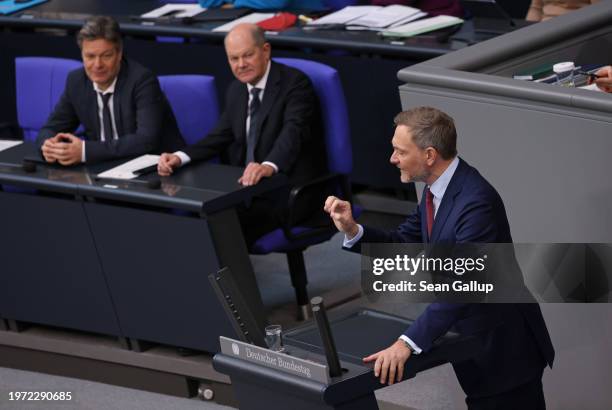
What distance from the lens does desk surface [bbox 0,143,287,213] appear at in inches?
180

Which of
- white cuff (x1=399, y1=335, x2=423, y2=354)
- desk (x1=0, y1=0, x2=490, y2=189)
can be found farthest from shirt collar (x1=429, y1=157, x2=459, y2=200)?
desk (x1=0, y1=0, x2=490, y2=189)

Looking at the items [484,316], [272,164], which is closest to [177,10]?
[272,164]

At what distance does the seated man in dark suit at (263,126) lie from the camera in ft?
16.5

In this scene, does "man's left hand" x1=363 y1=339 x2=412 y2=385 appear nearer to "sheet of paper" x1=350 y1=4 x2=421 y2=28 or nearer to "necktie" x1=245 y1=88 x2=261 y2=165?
"necktie" x1=245 y1=88 x2=261 y2=165

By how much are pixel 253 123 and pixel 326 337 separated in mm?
2332

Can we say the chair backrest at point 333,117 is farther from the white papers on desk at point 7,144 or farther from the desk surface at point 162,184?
the white papers on desk at point 7,144

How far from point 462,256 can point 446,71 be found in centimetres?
89

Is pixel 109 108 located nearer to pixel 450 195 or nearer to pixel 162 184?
pixel 162 184

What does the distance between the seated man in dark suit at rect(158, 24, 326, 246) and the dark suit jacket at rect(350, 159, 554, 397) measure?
5.08 feet

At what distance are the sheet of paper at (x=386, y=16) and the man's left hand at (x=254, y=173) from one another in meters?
1.79

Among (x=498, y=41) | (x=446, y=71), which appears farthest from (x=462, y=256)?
(x=498, y=41)

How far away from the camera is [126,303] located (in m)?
4.91

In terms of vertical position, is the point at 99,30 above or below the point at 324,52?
above

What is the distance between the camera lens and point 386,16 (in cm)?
649
